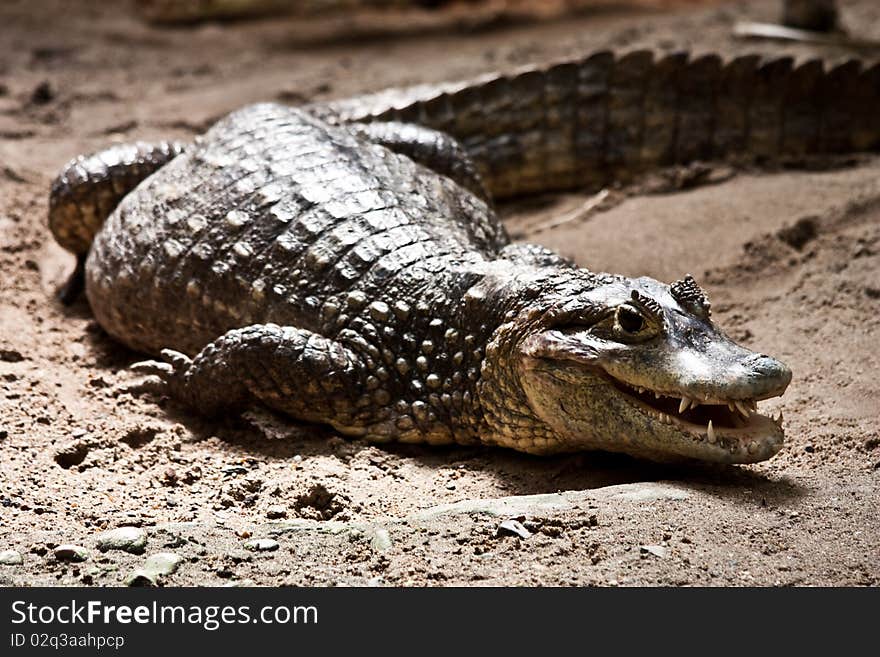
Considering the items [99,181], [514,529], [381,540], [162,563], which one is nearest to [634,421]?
[514,529]

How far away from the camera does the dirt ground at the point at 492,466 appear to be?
3436 millimetres

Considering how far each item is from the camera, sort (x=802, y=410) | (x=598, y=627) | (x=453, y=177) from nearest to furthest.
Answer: (x=598, y=627) → (x=802, y=410) → (x=453, y=177)

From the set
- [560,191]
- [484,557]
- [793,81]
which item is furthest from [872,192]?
[484,557]

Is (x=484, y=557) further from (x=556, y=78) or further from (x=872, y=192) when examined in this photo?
(x=556, y=78)

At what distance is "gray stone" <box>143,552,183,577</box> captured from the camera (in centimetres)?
339

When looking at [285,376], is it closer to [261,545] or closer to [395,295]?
[395,295]

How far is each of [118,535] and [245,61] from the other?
713 cm

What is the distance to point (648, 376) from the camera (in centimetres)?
391

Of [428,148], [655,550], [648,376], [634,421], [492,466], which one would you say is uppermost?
[428,148]

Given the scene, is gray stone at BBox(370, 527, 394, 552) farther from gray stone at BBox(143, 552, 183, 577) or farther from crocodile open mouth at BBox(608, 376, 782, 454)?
crocodile open mouth at BBox(608, 376, 782, 454)

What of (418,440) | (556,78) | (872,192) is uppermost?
(556,78)

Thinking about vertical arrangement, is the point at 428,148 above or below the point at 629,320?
above

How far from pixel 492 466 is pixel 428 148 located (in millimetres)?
2318

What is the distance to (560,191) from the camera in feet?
24.4
